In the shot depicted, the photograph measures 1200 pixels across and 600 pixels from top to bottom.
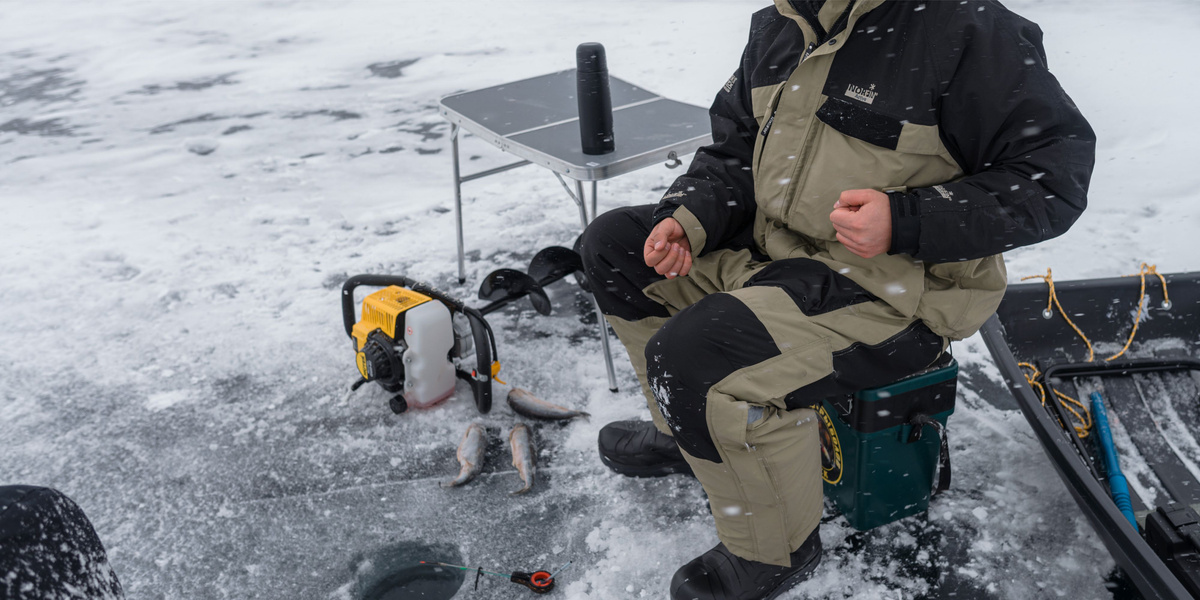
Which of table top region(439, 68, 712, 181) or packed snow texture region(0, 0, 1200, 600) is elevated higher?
table top region(439, 68, 712, 181)

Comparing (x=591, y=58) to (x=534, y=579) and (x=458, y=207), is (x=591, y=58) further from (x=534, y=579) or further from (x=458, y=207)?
(x=534, y=579)

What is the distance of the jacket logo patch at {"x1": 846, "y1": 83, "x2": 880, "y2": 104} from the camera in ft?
5.28

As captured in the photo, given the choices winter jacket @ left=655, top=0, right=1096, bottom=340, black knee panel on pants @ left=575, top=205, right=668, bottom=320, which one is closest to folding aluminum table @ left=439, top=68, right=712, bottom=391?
black knee panel on pants @ left=575, top=205, right=668, bottom=320

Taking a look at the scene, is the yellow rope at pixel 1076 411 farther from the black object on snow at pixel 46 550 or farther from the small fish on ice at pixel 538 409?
the black object on snow at pixel 46 550

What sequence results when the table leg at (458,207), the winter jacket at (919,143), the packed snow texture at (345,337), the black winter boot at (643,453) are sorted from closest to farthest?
the winter jacket at (919,143), the packed snow texture at (345,337), the black winter boot at (643,453), the table leg at (458,207)

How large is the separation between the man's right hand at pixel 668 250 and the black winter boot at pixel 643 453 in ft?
1.77

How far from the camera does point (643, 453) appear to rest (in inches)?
87.4

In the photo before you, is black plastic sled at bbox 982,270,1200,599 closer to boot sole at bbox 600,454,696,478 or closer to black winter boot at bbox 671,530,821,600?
black winter boot at bbox 671,530,821,600

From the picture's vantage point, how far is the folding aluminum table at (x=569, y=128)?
2463 mm

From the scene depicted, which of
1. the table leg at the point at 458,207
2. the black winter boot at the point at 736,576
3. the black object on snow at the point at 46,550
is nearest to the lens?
the black object on snow at the point at 46,550

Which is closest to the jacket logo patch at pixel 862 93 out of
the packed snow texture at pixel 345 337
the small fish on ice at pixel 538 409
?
the packed snow texture at pixel 345 337

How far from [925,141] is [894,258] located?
228 mm

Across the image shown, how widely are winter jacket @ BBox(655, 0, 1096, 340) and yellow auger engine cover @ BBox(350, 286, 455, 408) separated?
0.94 m

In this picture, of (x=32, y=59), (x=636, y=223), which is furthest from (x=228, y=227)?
(x=32, y=59)
